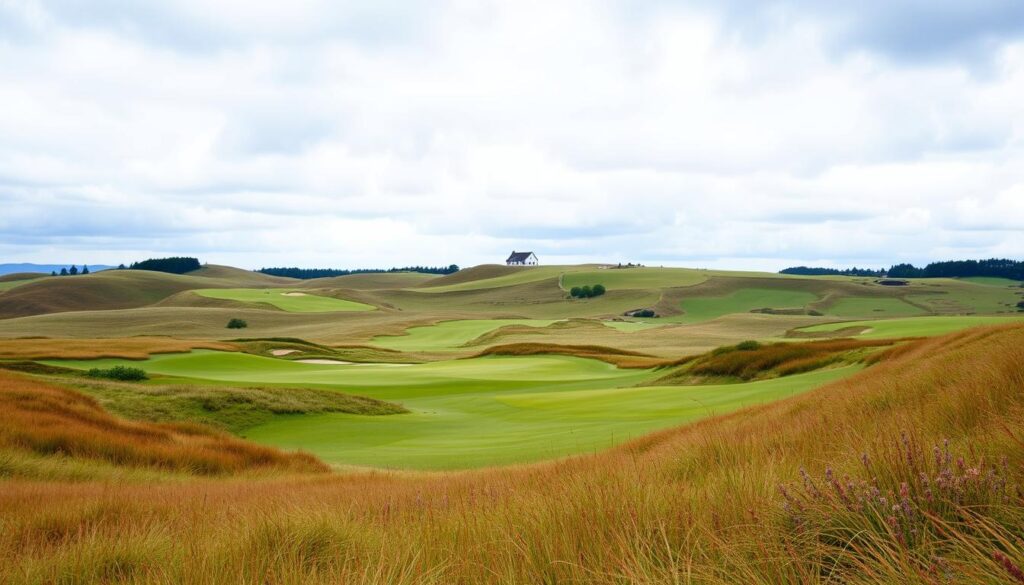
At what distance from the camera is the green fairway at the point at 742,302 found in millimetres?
117188

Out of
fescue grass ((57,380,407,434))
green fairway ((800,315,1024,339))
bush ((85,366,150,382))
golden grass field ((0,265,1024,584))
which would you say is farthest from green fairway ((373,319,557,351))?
golden grass field ((0,265,1024,584))

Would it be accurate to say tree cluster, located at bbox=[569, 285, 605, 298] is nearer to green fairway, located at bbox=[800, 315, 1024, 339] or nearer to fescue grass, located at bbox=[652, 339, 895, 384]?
green fairway, located at bbox=[800, 315, 1024, 339]

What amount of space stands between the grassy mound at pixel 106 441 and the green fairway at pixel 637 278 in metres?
127

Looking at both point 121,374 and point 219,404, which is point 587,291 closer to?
point 121,374

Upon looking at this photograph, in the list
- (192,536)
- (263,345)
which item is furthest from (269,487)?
(263,345)

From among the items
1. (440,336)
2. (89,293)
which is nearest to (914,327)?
(440,336)

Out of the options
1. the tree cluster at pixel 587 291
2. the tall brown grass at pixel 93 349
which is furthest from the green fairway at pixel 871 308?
the tall brown grass at pixel 93 349

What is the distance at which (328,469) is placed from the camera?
48.5 ft

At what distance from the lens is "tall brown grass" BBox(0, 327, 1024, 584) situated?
3.49 m

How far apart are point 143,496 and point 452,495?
11.3 ft

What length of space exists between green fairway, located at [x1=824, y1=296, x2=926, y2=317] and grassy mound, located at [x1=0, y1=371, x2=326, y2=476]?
104 meters

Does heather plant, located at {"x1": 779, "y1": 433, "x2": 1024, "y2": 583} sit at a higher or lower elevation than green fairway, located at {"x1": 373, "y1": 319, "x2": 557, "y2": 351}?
higher

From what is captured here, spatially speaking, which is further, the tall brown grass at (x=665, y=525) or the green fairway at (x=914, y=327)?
the green fairway at (x=914, y=327)

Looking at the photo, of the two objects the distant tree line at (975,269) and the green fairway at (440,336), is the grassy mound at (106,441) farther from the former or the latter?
the distant tree line at (975,269)
